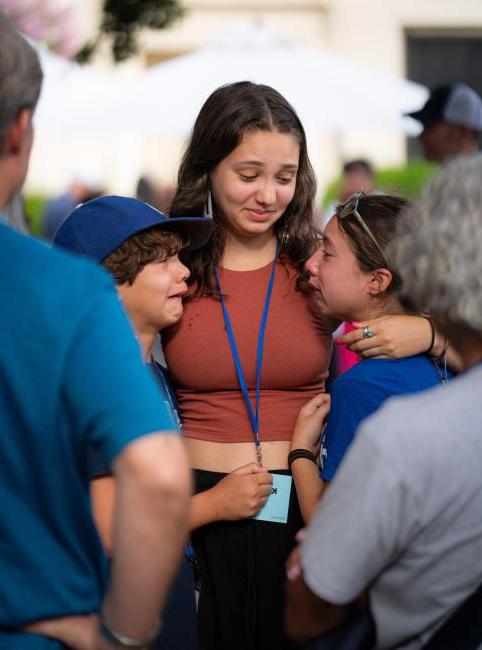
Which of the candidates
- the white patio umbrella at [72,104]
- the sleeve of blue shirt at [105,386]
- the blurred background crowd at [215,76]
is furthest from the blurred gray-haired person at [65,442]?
the white patio umbrella at [72,104]

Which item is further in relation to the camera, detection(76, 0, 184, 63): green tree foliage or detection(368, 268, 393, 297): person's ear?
detection(76, 0, 184, 63): green tree foliage

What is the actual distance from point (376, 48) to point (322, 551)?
685 inches

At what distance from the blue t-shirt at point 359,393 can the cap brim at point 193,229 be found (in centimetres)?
60

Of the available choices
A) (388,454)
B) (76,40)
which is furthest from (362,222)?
(76,40)

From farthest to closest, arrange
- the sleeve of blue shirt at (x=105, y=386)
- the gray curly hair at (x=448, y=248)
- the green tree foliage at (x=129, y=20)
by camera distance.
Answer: the green tree foliage at (x=129, y=20)
the gray curly hair at (x=448, y=248)
the sleeve of blue shirt at (x=105, y=386)

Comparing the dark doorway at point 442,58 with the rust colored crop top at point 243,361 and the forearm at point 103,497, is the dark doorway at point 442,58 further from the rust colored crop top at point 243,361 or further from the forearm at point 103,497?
the forearm at point 103,497

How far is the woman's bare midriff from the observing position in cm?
302

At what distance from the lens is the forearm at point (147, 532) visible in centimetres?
170

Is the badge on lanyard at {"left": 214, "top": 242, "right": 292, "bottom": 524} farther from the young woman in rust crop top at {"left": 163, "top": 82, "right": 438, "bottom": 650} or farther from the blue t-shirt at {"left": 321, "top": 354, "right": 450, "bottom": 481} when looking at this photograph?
the blue t-shirt at {"left": 321, "top": 354, "right": 450, "bottom": 481}

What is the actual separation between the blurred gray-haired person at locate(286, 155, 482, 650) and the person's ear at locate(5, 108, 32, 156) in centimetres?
63

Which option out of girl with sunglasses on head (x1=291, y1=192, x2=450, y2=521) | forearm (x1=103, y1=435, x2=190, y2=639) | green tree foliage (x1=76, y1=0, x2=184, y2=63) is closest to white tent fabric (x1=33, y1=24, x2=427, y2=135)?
green tree foliage (x1=76, y1=0, x2=184, y2=63)

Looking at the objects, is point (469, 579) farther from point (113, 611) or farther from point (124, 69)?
point (124, 69)

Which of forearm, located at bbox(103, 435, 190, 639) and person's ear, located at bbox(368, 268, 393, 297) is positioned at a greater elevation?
forearm, located at bbox(103, 435, 190, 639)

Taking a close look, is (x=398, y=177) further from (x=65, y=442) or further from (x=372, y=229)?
(x=65, y=442)
